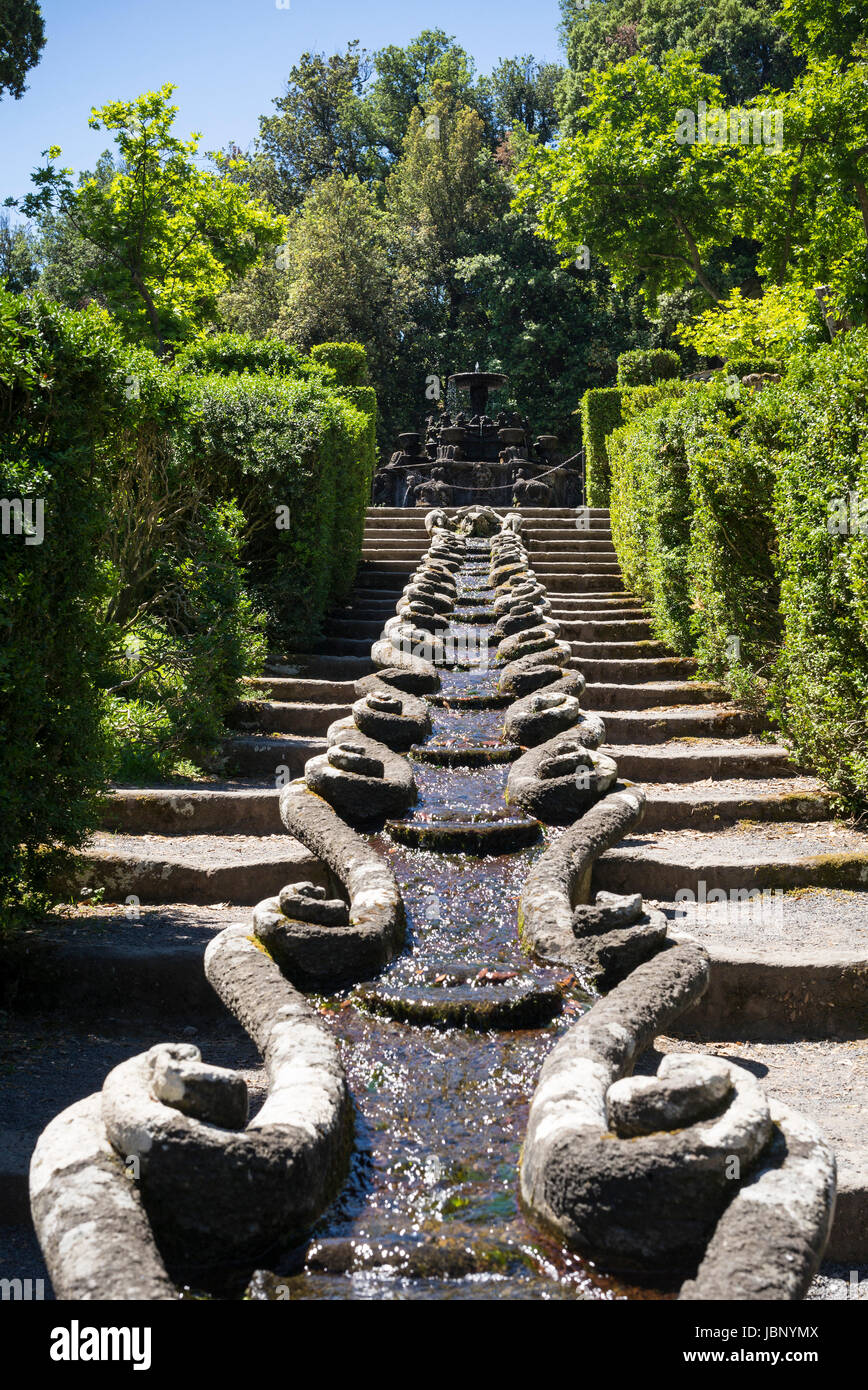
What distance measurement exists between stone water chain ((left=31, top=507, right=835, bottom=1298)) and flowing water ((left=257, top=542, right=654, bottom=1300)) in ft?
0.27

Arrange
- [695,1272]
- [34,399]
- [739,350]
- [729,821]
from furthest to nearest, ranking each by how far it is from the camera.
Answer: [739,350]
[729,821]
[34,399]
[695,1272]

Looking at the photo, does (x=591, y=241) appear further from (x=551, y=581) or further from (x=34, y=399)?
(x=34, y=399)

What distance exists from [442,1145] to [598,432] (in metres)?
18.1

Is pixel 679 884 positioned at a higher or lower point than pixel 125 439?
lower

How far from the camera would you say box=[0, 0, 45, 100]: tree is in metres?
20.6

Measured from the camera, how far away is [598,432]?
20.1 metres

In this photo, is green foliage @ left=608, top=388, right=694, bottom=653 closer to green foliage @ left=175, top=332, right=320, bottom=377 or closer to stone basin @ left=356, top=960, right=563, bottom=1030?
green foliage @ left=175, top=332, right=320, bottom=377

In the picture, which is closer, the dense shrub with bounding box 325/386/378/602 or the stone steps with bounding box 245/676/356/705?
the stone steps with bounding box 245/676/356/705

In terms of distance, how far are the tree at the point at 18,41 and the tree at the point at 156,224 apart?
150 cm

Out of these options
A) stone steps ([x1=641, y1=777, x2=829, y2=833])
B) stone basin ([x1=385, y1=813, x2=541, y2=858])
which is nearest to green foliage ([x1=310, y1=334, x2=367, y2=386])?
stone steps ([x1=641, y1=777, x2=829, y2=833])

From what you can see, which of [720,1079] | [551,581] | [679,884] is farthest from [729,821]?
[551,581]

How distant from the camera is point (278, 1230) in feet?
9.45

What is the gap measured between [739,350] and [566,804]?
1240 cm

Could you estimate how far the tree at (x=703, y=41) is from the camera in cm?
3694
